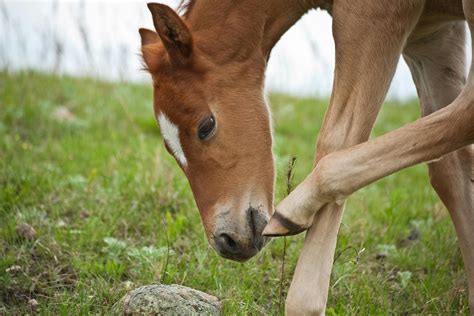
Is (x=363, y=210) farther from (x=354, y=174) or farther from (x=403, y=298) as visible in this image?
(x=354, y=174)

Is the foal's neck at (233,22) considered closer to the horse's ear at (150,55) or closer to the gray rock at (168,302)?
the horse's ear at (150,55)

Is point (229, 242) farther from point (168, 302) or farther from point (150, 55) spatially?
point (150, 55)

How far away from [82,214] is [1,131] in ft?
6.42

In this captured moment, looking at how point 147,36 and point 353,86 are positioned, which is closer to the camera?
point 353,86

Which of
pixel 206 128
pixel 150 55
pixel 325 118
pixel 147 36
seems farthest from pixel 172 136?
pixel 147 36

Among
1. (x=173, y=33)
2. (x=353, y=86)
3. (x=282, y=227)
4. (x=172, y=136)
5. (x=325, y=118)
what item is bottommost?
(x=282, y=227)

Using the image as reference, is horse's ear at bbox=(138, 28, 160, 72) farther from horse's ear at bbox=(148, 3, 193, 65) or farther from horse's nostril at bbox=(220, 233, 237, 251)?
horse's nostril at bbox=(220, 233, 237, 251)

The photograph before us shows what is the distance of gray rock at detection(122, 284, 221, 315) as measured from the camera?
3117 millimetres

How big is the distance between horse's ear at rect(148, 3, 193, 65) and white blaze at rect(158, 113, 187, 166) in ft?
1.05

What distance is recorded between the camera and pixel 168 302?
10.3 ft

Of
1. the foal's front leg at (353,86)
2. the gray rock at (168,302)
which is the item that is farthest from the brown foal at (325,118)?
the gray rock at (168,302)

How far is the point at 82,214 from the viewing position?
458 cm

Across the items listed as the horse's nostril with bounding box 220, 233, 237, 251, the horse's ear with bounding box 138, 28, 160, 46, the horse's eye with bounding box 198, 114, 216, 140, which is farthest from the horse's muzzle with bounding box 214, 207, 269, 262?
the horse's ear with bounding box 138, 28, 160, 46

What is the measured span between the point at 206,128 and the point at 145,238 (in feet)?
3.51
